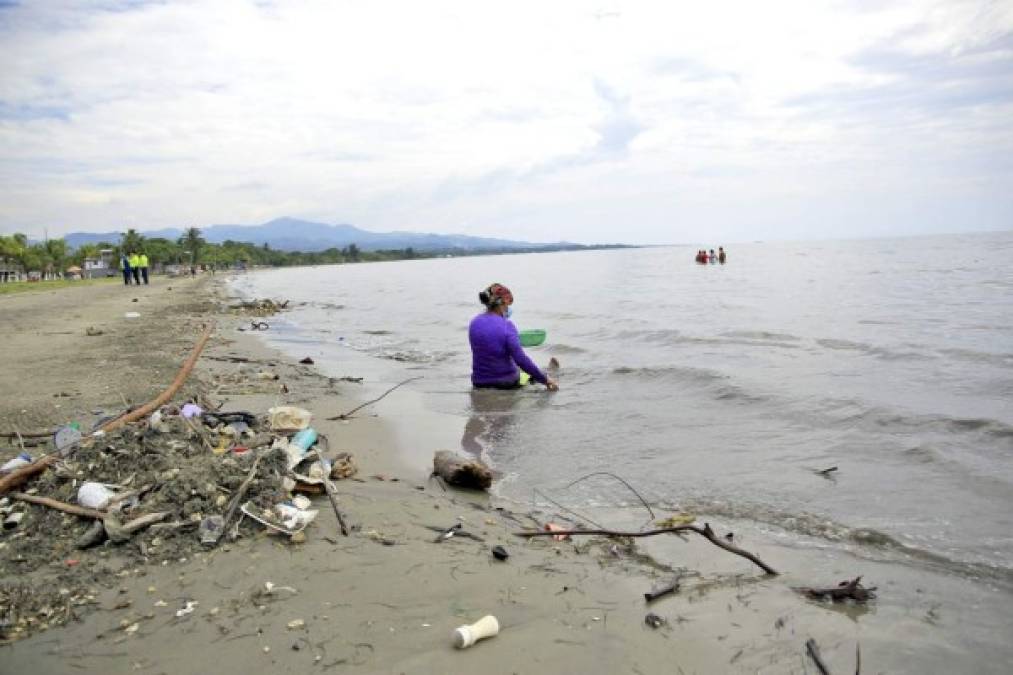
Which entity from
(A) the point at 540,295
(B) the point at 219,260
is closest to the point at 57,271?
(B) the point at 219,260

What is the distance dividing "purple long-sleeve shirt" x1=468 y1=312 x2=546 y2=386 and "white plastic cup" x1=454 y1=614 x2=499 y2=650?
6.61 meters

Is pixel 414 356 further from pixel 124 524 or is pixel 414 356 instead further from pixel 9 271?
pixel 9 271

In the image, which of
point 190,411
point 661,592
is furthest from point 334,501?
point 190,411

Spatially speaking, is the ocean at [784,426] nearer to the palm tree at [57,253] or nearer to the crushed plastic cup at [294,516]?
the crushed plastic cup at [294,516]

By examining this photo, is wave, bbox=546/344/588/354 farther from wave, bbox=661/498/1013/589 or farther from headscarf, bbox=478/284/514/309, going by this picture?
wave, bbox=661/498/1013/589

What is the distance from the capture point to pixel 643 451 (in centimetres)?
721

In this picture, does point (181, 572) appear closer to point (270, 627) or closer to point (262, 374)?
point (270, 627)

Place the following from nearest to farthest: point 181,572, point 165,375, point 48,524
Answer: point 181,572 → point 48,524 → point 165,375

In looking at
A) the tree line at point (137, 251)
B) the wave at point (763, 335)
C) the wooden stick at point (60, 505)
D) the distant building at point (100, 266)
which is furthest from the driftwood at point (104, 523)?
the distant building at point (100, 266)

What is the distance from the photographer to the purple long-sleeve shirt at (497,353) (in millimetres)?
9891

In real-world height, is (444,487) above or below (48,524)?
below

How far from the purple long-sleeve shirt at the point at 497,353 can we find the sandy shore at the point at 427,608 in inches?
188

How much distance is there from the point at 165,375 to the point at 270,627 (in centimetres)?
813

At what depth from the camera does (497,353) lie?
10281 millimetres
